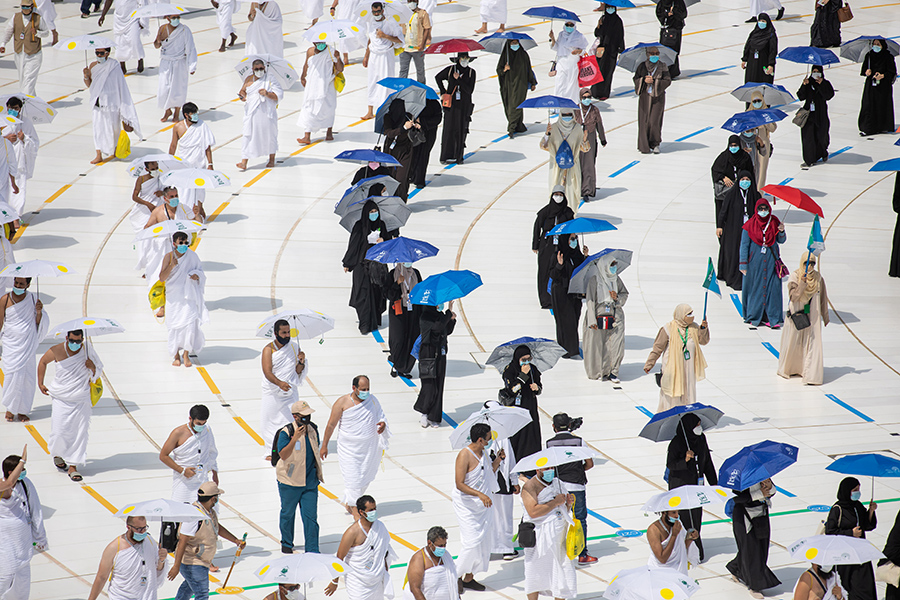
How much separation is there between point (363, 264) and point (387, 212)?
0.93 meters

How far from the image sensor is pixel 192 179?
15.9m

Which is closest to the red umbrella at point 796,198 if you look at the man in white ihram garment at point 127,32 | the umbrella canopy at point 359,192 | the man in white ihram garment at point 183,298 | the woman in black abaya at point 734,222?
the woman in black abaya at point 734,222

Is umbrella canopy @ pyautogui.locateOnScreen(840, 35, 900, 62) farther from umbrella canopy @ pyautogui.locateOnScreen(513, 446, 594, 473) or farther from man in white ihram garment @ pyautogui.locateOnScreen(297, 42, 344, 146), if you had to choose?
umbrella canopy @ pyautogui.locateOnScreen(513, 446, 594, 473)

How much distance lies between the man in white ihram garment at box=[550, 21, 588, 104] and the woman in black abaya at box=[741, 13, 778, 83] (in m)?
3.90

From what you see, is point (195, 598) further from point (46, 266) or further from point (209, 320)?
point (209, 320)

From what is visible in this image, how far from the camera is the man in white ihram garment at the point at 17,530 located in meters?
10.1

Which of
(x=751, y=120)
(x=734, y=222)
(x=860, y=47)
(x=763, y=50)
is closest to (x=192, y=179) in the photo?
(x=734, y=222)

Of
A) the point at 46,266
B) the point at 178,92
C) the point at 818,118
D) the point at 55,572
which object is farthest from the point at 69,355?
the point at 818,118

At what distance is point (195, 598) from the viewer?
10117mm

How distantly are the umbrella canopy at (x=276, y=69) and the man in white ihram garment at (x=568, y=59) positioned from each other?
578 cm

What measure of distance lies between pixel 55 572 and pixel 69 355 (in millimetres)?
2496

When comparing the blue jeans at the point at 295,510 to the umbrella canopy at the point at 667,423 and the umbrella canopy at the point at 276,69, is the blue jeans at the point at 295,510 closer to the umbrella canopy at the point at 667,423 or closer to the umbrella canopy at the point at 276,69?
the umbrella canopy at the point at 667,423

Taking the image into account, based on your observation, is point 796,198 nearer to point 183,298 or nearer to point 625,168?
point 625,168

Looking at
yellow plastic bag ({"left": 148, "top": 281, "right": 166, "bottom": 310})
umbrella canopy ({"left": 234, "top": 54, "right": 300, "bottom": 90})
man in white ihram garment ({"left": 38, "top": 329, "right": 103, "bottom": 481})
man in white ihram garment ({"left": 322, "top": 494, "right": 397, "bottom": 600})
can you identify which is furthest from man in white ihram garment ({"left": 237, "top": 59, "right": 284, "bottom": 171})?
man in white ihram garment ({"left": 322, "top": 494, "right": 397, "bottom": 600})
